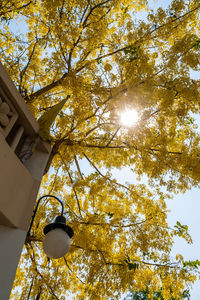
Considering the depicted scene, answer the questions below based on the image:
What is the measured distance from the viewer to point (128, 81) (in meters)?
4.50

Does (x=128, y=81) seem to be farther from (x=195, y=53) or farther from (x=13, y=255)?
(x=13, y=255)

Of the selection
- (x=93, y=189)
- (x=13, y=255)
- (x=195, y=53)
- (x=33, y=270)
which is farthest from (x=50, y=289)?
(x=195, y=53)

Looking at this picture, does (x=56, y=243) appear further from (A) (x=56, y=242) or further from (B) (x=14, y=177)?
(B) (x=14, y=177)

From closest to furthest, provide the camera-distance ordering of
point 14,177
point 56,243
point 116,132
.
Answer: point 56,243, point 14,177, point 116,132

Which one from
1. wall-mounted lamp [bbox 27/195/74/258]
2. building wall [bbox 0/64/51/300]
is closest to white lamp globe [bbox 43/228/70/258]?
wall-mounted lamp [bbox 27/195/74/258]

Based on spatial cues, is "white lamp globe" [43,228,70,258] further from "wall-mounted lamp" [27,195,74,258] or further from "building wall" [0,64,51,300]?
"building wall" [0,64,51,300]

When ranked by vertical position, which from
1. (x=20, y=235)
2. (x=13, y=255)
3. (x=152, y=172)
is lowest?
(x=13, y=255)

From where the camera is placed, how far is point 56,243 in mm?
2377

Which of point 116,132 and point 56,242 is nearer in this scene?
point 56,242

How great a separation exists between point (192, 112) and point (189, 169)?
4.23 feet

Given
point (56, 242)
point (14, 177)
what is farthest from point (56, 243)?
point (14, 177)

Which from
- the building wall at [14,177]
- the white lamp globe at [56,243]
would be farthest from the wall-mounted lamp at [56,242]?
the building wall at [14,177]

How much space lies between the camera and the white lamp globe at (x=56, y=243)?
2381 millimetres

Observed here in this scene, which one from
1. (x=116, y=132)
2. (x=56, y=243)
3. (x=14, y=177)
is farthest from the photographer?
(x=116, y=132)
